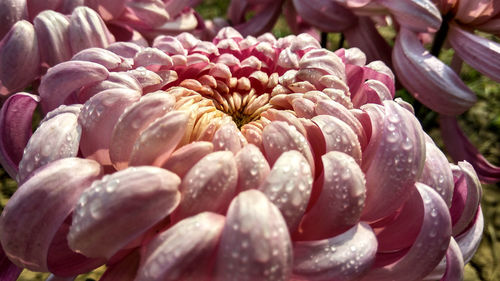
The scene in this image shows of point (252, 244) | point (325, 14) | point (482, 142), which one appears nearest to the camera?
point (252, 244)

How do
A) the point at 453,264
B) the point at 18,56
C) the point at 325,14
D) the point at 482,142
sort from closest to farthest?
the point at 453,264
the point at 18,56
the point at 325,14
the point at 482,142

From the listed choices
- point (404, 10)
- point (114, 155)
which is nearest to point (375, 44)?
point (404, 10)

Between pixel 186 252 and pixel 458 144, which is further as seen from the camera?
pixel 458 144

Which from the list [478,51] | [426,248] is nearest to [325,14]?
[478,51]

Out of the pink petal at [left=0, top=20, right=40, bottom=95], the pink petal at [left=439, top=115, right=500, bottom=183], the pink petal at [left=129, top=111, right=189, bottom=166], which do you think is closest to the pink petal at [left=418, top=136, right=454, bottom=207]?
the pink petal at [left=129, top=111, right=189, bottom=166]

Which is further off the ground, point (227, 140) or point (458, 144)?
point (227, 140)

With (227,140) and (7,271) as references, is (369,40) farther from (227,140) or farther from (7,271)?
(7,271)

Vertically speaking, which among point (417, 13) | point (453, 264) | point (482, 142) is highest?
point (417, 13)
